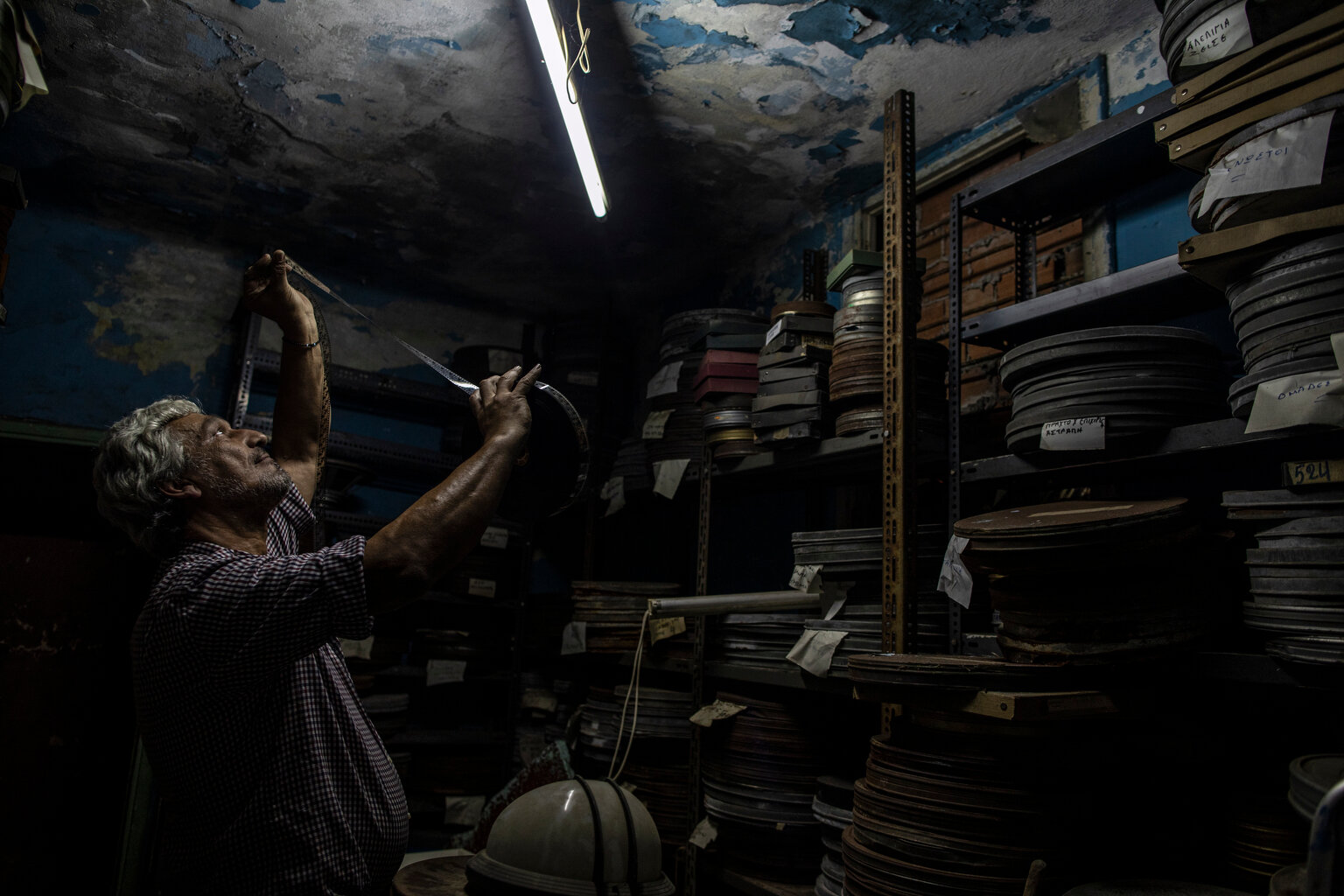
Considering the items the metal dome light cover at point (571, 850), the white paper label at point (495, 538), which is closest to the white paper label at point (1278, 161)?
the metal dome light cover at point (571, 850)

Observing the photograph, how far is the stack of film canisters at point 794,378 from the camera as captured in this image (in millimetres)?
3422

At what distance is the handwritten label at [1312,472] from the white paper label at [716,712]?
84.9 inches

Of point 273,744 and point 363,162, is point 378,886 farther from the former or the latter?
point 363,162

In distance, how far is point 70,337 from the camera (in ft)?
16.7

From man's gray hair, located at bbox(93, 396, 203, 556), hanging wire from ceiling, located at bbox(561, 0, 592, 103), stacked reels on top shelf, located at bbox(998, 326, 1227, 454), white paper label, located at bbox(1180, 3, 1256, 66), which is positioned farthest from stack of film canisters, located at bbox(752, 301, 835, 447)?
man's gray hair, located at bbox(93, 396, 203, 556)

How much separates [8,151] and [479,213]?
253 cm

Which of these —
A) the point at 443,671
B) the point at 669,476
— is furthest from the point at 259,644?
the point at 443,671

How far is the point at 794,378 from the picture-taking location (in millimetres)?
3537

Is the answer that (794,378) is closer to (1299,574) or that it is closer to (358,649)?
(1299,574)

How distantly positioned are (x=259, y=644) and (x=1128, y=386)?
2201mm

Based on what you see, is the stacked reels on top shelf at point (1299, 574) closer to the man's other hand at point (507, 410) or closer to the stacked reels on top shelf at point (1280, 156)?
the stacked reels on top shelf at point (1280, 156)

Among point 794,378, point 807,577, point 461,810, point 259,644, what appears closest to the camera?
point 259,644

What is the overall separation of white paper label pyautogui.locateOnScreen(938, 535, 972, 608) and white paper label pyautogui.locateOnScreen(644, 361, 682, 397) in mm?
2157

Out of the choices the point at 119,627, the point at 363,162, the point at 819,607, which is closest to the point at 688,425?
the point at 819,607
